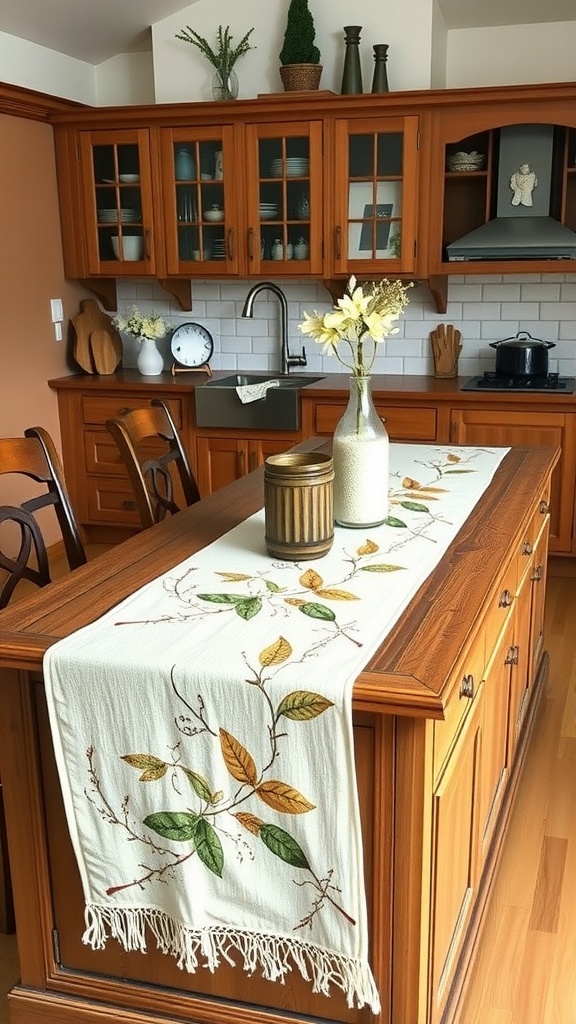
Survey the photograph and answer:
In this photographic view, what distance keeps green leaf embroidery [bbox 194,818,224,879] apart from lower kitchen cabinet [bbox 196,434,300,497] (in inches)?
123

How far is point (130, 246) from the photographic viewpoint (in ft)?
15.9

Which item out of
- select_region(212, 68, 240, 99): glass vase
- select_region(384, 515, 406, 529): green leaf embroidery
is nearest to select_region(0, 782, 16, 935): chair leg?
select_region(384, 515, 406, 529): green leaf embroidery

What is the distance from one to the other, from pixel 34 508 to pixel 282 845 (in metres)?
1.13

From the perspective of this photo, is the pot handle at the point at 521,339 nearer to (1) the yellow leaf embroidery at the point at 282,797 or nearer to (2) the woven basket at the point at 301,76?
(2) the woven basket at the point at 301,76

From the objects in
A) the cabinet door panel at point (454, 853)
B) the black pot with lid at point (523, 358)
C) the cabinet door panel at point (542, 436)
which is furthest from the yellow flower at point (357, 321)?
the black pot with lid at point (523, 358)

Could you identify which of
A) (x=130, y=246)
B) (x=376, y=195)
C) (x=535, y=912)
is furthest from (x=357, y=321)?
(x=130, y=246)

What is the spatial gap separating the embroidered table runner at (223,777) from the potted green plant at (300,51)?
11.2ft

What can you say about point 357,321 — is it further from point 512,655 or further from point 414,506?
point 512,655

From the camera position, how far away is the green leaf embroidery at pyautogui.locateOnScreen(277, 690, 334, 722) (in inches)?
55.9

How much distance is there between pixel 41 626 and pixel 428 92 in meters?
3.40

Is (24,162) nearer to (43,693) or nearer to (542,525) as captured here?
(542,525)

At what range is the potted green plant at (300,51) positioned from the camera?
443 cm

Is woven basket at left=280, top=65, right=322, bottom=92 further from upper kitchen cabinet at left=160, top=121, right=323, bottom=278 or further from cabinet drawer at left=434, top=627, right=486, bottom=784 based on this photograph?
cabinet drawer at left=434, top=627, right=486, bottom=784

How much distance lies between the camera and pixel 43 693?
1671 mm
